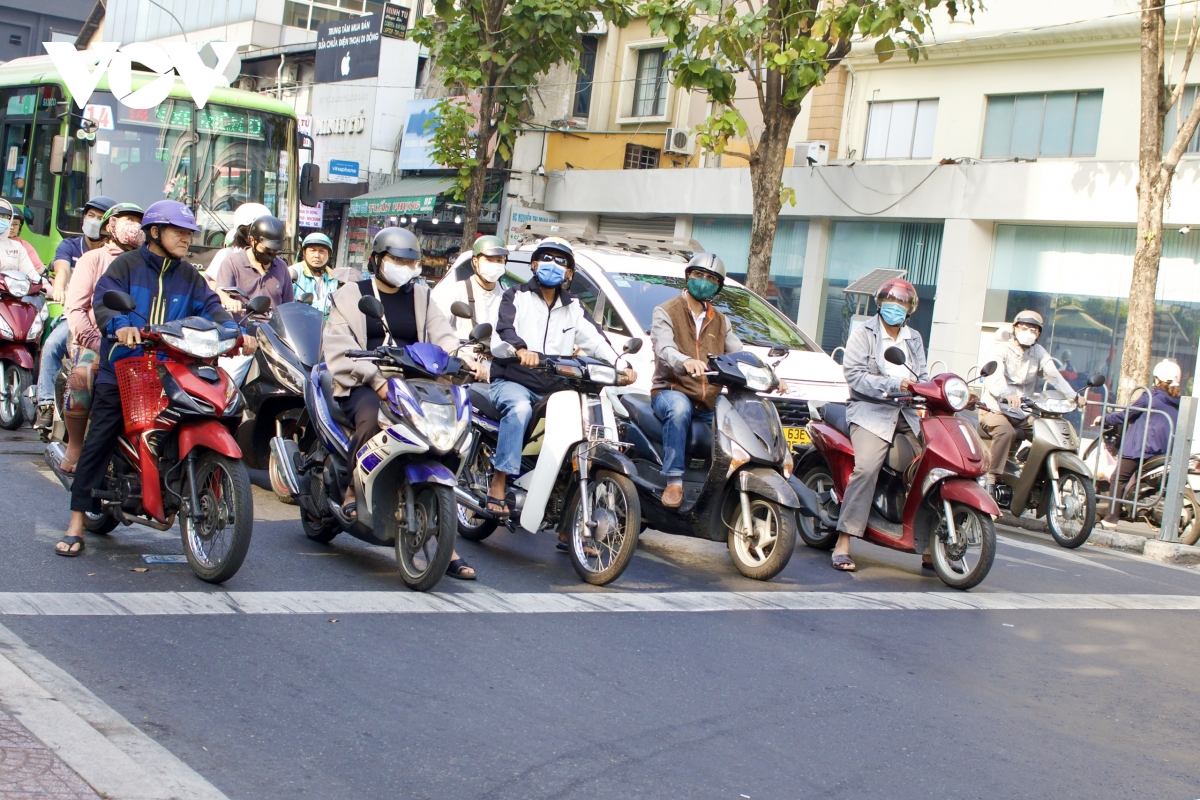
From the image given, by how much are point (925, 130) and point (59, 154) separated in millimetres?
12673

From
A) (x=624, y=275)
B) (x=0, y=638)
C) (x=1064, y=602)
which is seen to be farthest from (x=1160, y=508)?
(x=0, y=638)

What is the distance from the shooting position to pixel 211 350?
20.4 feet

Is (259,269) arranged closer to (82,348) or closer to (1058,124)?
(82,348)

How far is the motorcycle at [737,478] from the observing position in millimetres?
7254

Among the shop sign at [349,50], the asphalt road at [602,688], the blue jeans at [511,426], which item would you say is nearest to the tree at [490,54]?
the shop sign at [349,50]

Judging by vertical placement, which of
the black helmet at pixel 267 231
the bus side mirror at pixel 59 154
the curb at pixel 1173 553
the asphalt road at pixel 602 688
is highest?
the bus side mirror at pixel 59 154

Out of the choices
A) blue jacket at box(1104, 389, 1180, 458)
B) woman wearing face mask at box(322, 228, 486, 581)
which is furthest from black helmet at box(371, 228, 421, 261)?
Answer: blue jacket at box(1104, 389, 1180, 458)

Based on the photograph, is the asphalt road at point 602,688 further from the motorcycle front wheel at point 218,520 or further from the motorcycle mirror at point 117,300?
the motorcycle mirror at point 117,300

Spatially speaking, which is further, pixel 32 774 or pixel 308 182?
pixel 308 182

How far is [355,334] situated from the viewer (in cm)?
678

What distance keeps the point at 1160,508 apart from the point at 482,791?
31.5ft

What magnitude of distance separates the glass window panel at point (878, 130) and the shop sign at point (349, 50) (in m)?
14.9

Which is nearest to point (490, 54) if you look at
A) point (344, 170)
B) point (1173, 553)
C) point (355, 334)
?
point (344, 170)

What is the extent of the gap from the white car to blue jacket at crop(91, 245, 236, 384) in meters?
4.14
